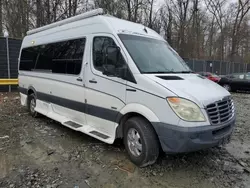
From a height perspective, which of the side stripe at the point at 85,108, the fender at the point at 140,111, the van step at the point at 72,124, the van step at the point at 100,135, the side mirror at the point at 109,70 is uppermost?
the side mirror at the point at 109,70

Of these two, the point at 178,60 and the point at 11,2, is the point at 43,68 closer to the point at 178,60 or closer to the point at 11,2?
the point at 178,60

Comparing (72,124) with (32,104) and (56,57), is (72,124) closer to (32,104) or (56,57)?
(56,57)

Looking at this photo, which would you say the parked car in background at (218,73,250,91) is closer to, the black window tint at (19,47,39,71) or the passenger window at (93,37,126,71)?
the black window tint at (19,47,39,71)

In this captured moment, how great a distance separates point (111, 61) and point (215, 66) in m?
31.5

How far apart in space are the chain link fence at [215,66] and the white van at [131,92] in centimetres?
2026

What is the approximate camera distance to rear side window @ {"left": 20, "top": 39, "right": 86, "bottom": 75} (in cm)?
558

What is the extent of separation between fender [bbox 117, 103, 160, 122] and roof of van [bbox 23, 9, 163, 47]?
4.75ft

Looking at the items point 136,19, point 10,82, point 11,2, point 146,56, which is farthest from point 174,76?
point 136,19

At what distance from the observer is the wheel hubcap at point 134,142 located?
4.19m

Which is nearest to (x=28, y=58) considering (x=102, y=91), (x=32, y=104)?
(x=32, y=104)

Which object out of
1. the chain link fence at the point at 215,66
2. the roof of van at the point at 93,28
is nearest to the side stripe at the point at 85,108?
the roof of van at the point at 93,28

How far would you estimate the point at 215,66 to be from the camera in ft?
110

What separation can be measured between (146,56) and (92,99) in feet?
4.54

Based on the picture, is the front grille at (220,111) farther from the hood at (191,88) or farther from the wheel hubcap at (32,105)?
the wheel hubcap at (32,105)
